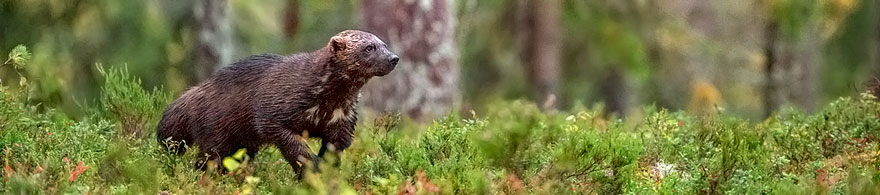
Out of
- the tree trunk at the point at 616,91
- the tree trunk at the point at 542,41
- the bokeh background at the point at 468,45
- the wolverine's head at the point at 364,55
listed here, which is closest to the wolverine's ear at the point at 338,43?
the wolverine's head at the point at 364,55

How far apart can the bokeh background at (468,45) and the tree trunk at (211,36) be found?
1 cm

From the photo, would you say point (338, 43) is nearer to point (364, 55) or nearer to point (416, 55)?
point (364, 55)

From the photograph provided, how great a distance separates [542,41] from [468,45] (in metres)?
2.76

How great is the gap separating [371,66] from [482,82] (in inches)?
572

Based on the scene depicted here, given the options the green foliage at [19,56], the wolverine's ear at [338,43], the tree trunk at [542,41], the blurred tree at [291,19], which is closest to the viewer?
the green foliage at [19,56]

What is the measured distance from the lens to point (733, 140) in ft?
21.7

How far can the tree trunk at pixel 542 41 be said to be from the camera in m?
16.2

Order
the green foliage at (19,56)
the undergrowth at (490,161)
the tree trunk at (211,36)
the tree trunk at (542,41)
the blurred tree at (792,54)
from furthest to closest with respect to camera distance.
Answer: the blurred tree at (792,54) < the tree trunk at (542,41) < the tree trunk at (211,36) < the green foliage at (19,56) < the undergrowth at (490,161)

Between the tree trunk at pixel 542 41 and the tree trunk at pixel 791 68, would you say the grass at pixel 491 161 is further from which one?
the tree trunk at pixel 791 68

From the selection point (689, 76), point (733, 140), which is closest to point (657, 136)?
point (733, 140)

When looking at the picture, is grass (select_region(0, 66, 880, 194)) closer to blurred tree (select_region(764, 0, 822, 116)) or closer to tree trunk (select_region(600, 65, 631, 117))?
blurred tree (select_region(764, 0, 822, 116))

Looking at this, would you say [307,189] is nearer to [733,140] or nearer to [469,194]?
[469,194]

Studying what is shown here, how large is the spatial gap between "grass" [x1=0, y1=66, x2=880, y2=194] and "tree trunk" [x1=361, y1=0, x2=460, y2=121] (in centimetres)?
328

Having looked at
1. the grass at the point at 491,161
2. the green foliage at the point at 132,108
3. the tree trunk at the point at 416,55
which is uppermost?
the tree trunk at the point at 416,55
